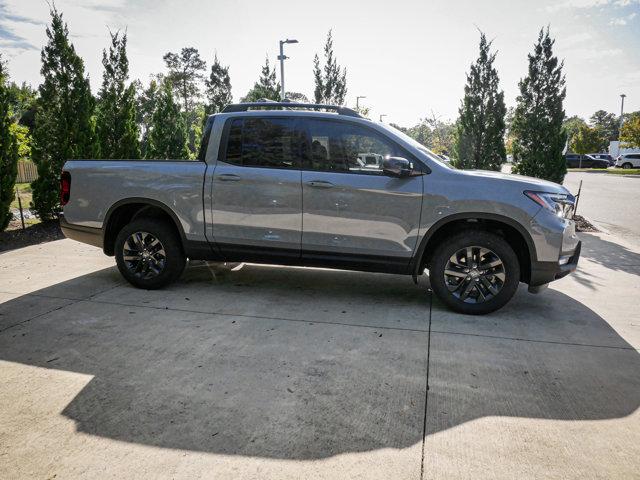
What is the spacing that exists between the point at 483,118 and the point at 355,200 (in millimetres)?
8249

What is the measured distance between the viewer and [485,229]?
4637 mm

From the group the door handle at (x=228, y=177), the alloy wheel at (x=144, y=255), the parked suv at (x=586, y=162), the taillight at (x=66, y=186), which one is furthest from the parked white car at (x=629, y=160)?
the taillight at (x=66, y=186)

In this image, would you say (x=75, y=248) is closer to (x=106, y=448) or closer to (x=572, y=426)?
(x=106, y=448)

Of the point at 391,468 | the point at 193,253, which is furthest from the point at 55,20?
the point at 391,468

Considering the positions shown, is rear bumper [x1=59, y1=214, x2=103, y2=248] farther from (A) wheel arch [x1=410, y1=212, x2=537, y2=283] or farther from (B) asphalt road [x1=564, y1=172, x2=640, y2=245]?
(B) asphalt road [x1=564, y1=172, x2=640, y2=245]

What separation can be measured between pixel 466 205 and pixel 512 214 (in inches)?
17.1

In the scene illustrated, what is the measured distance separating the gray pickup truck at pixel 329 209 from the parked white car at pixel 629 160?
1850 inches

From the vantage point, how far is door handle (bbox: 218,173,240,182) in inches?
193

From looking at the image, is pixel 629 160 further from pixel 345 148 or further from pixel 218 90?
pixel 345 148

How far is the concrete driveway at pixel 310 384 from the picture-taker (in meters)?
2.41

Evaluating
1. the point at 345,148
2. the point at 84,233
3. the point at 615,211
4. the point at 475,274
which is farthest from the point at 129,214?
the point at 615,211

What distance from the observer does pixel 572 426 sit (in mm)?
2732

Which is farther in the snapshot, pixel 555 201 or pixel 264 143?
pixel 264 143

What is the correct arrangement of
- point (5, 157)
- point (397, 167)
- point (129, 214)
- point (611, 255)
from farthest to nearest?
point (5, 157) < point (611, 255) < point (129, 214) < point (397, 167)
